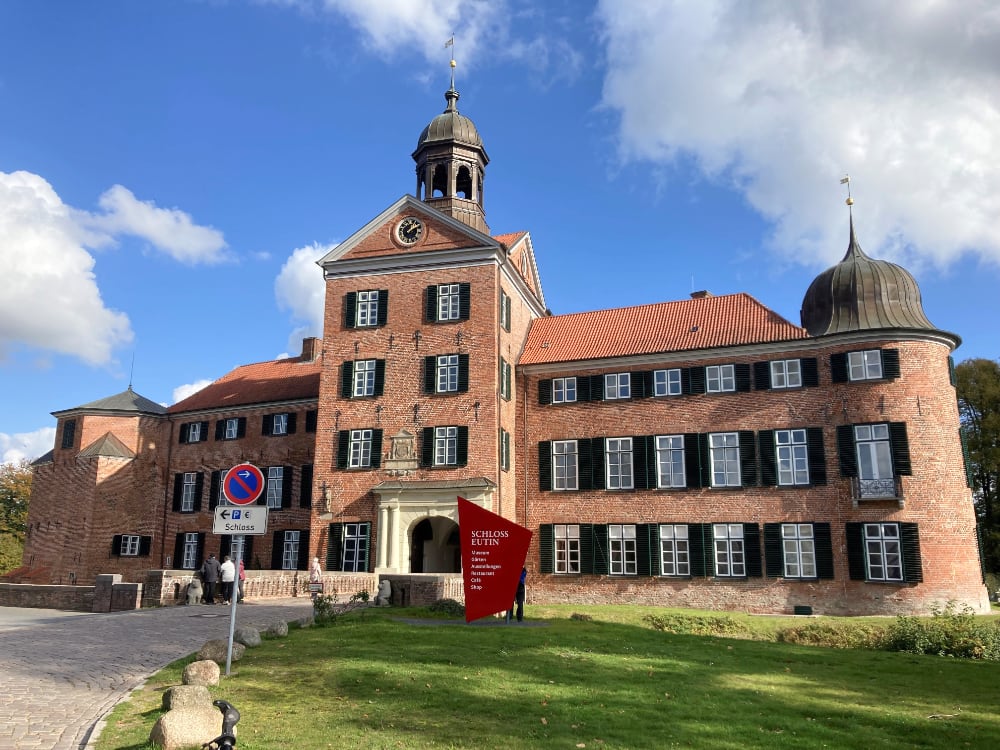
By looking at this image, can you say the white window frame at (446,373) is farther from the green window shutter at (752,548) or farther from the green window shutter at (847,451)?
the green window shutter at (847,451)

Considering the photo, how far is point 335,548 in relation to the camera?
3075 cm

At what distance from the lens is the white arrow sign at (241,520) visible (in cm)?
1104

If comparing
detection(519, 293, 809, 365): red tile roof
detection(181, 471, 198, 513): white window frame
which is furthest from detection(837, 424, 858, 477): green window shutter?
detection(181, 471, 198, 513): white window frame

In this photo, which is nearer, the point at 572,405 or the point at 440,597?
the point at 440,597

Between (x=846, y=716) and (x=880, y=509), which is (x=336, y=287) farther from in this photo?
→ (x=846, y=716)

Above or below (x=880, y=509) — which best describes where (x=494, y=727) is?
below

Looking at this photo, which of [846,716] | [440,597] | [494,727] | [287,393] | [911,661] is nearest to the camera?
[494,727]

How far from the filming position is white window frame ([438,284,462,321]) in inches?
1261

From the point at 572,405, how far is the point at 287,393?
46.2 feet

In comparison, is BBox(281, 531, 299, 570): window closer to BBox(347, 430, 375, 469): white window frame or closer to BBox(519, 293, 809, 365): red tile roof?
BBox(347, 430, 375, 469): white window frame

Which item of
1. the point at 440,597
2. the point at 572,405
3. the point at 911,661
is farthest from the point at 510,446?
the point at 911,661

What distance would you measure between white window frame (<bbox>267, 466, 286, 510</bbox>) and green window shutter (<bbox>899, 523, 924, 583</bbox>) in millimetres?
24438

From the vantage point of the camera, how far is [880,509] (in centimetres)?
2694

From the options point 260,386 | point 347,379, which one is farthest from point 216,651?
point 260,386
